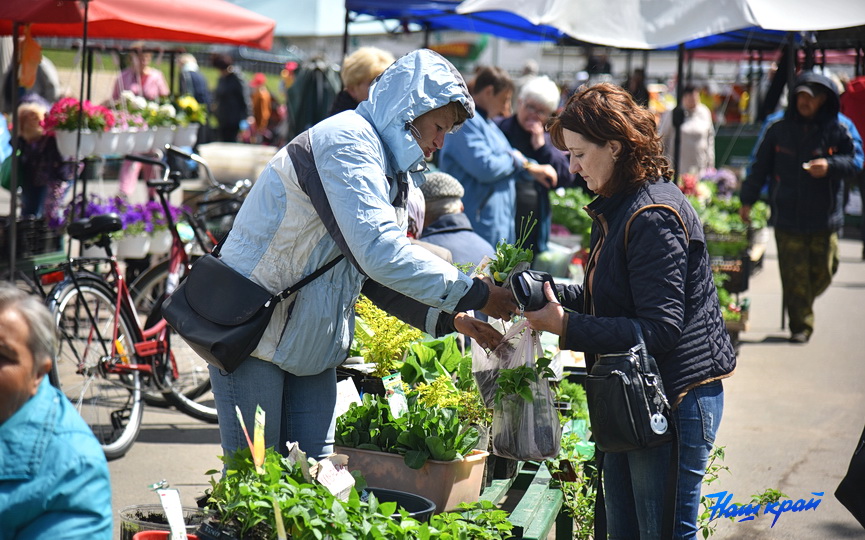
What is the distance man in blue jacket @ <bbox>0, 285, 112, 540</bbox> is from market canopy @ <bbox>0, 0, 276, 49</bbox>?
4646 millimetres

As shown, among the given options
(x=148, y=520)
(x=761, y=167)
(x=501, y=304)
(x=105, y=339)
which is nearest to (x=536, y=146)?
(x=761, y=167)

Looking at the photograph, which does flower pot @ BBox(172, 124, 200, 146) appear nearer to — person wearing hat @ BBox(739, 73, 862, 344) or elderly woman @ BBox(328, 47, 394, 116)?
elderly woman @ BBox(328, 47, 394, 116)

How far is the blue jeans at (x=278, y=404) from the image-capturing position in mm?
2734

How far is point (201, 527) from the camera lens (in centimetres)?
226

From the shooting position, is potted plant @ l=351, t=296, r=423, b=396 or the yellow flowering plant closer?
potted plant @ l=351, t=296, r=423, b=396

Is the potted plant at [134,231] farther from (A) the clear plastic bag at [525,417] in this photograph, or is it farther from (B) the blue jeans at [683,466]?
(B) the blue jeans at [683,466]

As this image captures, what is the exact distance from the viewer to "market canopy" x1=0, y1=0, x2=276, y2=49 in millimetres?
6496

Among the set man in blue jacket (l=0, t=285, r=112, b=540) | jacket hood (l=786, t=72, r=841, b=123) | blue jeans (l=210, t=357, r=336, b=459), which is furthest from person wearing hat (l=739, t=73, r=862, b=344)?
man in blue jacket (l=0, t=285, r=112, b=540)

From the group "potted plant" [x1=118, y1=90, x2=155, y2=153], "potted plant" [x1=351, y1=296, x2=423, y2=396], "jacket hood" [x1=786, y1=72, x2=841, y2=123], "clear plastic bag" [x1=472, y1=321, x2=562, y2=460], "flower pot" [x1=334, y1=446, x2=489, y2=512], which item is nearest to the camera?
"flower pot" [x1=334, y1=446, x2=489, y2=512]

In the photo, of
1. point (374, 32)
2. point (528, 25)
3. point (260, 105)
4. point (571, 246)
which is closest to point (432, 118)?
point (571, 246)

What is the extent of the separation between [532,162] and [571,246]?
4.22 feet

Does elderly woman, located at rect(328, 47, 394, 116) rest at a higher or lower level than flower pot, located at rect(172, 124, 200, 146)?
higher

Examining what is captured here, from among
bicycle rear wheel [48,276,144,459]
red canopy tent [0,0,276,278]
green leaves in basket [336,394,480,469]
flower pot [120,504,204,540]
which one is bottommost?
bicycle rear wheel [48,276,144,459]

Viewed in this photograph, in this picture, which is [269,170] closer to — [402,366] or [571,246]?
[402,366]
